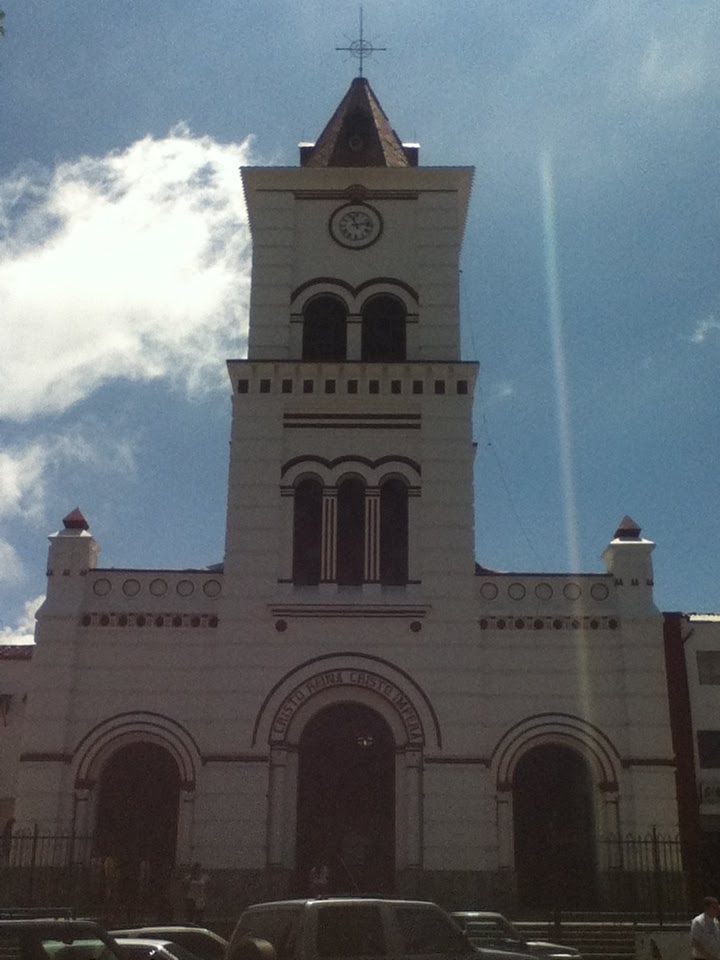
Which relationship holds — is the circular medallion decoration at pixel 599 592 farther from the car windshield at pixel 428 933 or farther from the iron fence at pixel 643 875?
the car windshield at pixel 428 933

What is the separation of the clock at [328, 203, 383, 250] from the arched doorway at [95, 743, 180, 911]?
47.1 ft

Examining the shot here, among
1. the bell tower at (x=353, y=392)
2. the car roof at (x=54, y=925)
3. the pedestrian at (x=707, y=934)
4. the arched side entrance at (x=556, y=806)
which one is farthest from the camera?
the bell tower at (x=353, y=392)

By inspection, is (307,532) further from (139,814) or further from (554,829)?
(554,829)

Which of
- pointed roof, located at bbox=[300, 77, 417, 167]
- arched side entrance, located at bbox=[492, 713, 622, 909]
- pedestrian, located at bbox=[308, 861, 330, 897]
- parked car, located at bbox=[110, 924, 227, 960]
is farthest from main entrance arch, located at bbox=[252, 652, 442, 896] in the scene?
pointed roof, located at bbox=[300, 77, 417, 167]

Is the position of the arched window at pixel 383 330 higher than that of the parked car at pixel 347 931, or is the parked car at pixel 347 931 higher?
the arched window at pixel 383 330

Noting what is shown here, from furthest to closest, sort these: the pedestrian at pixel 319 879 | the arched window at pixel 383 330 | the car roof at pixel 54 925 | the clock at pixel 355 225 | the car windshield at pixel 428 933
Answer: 1. the clock at pixel 355 225
2. the arched window at pixel 383 330
3. the pedestrian at pixel 319 879
4. the car windshield at pixel 428 933
5. the car roof at pixel 54 925

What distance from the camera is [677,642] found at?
29.5 meters

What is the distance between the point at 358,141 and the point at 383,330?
6.42 m

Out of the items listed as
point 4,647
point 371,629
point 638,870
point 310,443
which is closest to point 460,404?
point 310,443

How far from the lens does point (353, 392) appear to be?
1238 inches

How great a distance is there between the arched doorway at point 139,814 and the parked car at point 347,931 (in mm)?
17073

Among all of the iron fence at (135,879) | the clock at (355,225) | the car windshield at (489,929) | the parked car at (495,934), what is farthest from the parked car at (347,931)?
the clock at (355,225)

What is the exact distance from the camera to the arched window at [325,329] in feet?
107

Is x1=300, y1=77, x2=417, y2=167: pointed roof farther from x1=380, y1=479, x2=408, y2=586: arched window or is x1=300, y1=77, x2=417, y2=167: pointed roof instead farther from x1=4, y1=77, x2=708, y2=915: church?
x1=380, y1=479, x2=408, y2=586: arched window
